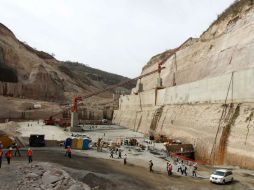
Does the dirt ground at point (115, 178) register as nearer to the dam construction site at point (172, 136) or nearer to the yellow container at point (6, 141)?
the dam construction site at point (172, 136)

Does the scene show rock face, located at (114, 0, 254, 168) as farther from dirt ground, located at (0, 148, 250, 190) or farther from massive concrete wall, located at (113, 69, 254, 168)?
dirt ground, located at (0, 148, 250, 190)

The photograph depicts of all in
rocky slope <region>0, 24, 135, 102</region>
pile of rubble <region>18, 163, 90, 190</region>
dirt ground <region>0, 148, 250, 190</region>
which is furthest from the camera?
rocky slope <region>0, 24, 135, 102</region>

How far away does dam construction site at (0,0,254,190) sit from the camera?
23.7 m

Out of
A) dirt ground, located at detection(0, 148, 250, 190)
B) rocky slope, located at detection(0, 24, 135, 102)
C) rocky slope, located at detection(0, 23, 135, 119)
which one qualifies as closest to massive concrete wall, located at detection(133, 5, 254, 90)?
dirt ground, located at detection(0, 148, 250, 190)

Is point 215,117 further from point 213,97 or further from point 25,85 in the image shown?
point 25,85

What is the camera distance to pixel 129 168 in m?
29.0

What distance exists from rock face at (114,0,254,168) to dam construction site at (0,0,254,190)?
0.35ft

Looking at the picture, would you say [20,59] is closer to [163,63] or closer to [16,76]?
[16,76]

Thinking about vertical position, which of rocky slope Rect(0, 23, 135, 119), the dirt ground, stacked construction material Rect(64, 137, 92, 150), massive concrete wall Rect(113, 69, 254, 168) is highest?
rocky slope Rect(0, 23, 135, 119)

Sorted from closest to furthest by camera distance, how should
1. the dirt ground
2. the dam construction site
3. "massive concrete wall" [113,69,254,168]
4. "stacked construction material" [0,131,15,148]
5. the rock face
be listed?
1. the dirt ground
2. the dam construction site
3. "massive concrete wall" [113,69,254,168]
4. the rock face
5. "stacked construction material" [0,131,15,148]

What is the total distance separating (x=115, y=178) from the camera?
24125 millimetres

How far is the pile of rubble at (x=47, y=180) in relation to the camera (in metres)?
19.8

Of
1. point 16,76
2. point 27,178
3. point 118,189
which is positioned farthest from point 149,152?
point 16,76

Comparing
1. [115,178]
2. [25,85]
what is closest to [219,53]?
[115,178]
